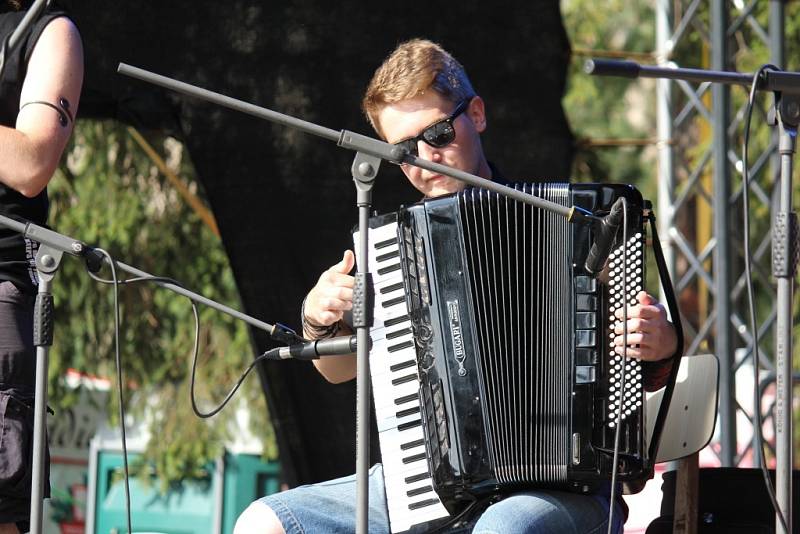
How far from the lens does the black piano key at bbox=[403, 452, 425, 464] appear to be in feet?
8.86

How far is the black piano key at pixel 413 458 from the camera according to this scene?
270 cm

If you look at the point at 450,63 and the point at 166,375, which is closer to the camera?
the point at 450,63

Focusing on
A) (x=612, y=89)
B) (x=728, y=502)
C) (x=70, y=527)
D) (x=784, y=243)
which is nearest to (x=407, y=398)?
(x=784, y=243)

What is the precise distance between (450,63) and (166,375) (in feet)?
13.4

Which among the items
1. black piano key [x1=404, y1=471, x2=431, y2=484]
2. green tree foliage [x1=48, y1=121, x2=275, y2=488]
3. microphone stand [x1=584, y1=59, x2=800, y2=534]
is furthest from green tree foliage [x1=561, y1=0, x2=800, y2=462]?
green tree foliage [x1=48, y1=121, x2=275, y2=488]

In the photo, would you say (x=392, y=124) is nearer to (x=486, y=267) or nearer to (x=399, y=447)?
(x=486, y=267)

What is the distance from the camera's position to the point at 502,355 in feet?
8.80

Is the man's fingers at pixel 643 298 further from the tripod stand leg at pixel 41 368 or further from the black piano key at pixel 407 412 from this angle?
the tripod stand leg at pixel 41 368

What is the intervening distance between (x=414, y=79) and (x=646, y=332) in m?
0.87

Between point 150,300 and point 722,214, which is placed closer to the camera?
point 722,214

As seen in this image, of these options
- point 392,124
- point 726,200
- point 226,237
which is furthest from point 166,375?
point 392,124

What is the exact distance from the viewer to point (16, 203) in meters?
2.63

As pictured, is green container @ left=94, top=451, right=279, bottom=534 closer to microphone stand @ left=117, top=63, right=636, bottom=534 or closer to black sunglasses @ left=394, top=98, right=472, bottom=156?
black sunglasses @ left=394, top=98, right=472, bottom=156

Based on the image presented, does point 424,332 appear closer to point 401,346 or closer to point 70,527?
point 401,346
